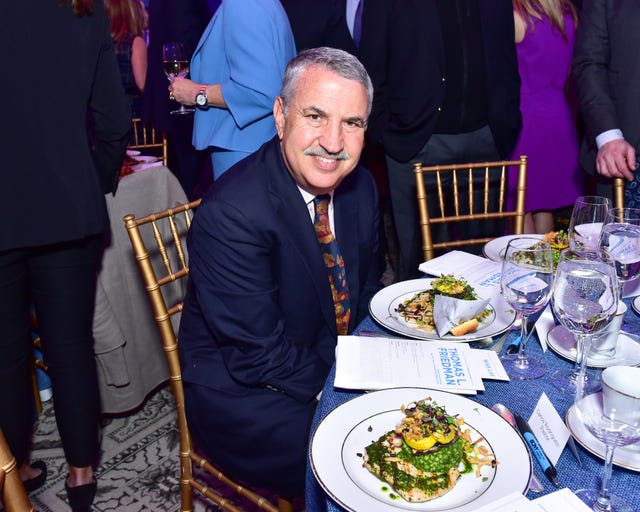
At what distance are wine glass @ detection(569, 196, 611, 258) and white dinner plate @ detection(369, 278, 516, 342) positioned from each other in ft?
0.97

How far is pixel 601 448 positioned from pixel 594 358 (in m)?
0.32

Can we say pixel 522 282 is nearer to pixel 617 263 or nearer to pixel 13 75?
pixel 617 263

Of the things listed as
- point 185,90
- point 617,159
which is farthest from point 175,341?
point 617,159

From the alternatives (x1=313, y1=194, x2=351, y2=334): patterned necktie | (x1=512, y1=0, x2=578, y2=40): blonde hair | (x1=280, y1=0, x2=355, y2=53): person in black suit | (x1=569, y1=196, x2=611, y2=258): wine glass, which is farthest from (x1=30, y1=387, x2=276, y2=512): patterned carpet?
(x1=512, y1=0, x2=578, y2=40): blonde hair

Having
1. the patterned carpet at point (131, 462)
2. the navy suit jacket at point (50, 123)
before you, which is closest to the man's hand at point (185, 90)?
the navy suit jacket at point (50, 123)

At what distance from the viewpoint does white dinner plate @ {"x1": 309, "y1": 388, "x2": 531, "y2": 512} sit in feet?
3.01

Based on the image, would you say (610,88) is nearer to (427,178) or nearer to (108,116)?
(427,178)

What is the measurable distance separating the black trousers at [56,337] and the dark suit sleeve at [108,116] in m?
0.31

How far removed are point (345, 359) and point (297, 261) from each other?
0.43m

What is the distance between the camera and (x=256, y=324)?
5.02 feet

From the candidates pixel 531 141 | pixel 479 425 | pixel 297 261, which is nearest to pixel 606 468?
pixel 479 425

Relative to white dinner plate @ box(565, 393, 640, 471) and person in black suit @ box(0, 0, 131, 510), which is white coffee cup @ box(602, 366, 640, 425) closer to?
white dinner plate @ box(565, 393, 640, 471)

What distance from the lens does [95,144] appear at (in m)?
2.20

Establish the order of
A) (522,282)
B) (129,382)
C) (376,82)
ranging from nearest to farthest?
1. (522,282)
2. (129,382)
3. (376,82)
